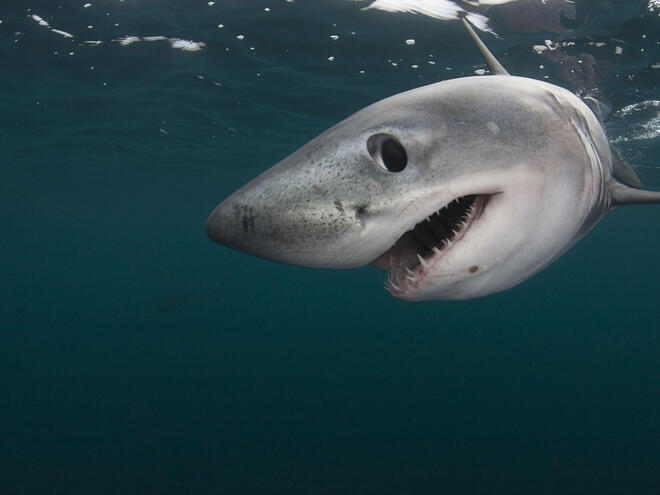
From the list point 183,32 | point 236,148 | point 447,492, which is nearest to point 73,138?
point 236,148

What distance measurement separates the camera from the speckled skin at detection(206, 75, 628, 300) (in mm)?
1343

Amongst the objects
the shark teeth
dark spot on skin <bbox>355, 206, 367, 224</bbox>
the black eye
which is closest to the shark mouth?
the shark teeth

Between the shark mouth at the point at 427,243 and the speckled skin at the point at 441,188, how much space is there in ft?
0.09

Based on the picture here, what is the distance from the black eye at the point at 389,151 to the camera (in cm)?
143

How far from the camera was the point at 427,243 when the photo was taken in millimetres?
1797

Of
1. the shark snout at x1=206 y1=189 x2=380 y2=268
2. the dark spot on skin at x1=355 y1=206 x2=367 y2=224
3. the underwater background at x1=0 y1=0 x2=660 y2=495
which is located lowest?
the underwater background at x1=0 y1=0 x2=660 y2=495

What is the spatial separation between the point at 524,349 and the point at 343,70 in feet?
72.0

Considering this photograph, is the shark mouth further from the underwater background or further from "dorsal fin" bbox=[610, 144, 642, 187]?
the underwater background

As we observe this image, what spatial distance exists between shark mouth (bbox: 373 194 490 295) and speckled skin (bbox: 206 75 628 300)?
1.0 inches

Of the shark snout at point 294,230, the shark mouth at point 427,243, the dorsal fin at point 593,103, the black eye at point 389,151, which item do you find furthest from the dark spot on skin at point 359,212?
the dorsal fin at point 593,103

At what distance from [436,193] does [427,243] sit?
0.40 meters

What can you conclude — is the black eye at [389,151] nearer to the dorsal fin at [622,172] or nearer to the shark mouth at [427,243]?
the shark mouth at [427,243]

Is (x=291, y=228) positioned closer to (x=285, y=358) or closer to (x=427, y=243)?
Answer: (x=427, y=243)

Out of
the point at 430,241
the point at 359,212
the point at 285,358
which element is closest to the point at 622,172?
the point at 430,241
